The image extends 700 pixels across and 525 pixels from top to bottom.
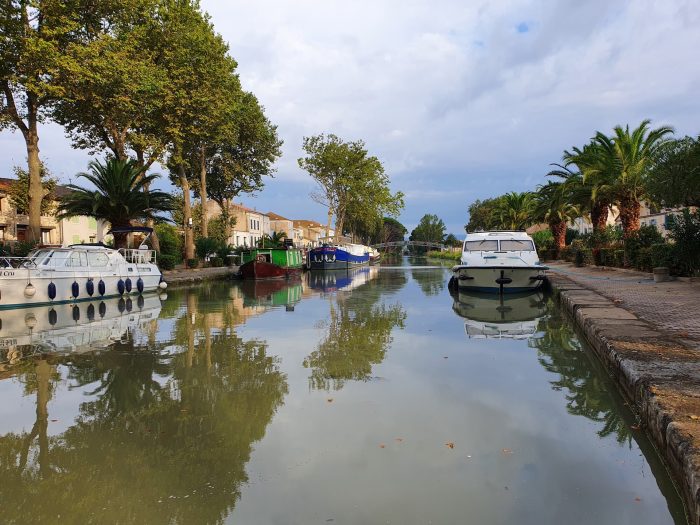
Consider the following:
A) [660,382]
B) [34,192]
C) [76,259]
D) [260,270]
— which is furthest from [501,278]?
[34,192]

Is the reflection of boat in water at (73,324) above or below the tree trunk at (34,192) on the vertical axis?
below

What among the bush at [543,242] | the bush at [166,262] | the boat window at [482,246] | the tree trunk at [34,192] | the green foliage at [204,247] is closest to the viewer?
the boat window at [482,246]

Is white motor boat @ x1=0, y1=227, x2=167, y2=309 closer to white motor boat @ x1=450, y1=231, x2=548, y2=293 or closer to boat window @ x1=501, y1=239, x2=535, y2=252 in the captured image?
white motor boat @ x1=450, y1=231, x2=548, y2=293

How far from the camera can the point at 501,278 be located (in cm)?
1767

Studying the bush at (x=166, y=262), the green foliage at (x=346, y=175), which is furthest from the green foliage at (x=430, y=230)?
the bush at (x=166, y=262)

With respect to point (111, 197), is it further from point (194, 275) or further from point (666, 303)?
point (666, 303)

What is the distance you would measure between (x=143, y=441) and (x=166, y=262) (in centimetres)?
2813

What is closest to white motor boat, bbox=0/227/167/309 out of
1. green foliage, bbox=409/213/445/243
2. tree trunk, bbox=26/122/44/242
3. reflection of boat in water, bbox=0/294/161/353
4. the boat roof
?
reflection of boat in water, bbox=0/294/161/353

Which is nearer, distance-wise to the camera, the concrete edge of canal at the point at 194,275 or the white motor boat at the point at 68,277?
the white motor boat at the point at 68,277

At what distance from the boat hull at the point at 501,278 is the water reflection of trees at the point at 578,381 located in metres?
7.29

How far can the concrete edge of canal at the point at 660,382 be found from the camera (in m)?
3.42

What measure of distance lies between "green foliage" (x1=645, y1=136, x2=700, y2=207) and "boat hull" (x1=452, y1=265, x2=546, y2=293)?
4.48m

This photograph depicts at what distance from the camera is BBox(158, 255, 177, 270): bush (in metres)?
30.8

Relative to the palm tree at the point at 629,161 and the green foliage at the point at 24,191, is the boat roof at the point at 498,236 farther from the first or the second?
the green foliage at the point at 24,191
